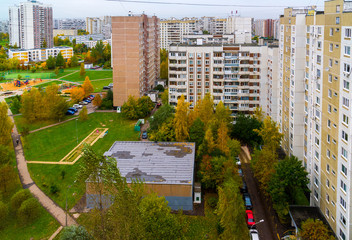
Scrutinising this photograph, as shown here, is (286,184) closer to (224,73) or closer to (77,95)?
(224,73)

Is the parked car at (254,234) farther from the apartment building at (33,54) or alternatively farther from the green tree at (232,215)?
the apartment building at (33,54)

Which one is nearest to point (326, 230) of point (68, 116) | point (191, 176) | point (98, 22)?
point (191, 176)

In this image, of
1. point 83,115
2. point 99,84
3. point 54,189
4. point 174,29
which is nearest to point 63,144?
point 83,115

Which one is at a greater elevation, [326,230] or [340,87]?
[340,87]

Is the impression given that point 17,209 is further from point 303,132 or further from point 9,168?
point 303,132

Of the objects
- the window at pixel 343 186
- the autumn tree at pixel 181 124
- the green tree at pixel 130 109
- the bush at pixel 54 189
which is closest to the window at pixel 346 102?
the window at pixel 343 186
